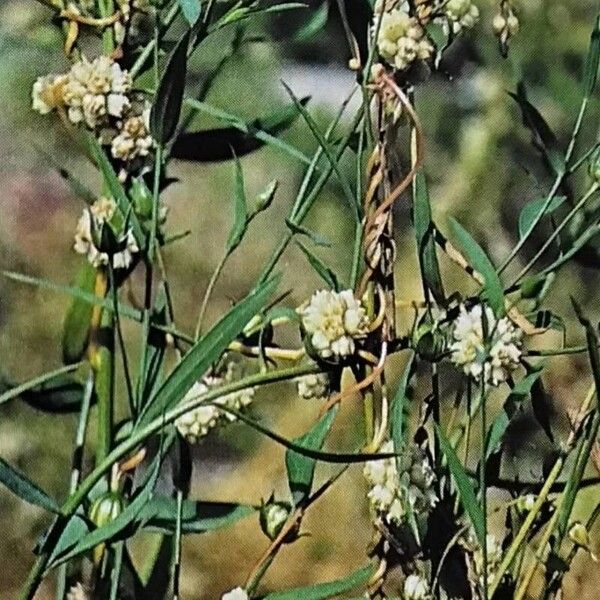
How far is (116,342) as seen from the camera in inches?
22.5

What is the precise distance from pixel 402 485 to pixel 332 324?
8cm

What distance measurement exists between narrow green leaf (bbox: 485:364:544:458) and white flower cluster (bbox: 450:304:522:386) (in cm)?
5

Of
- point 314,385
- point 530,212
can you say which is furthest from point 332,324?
point 530,212

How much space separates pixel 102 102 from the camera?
1.68ft

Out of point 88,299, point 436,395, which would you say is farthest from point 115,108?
point 436,395

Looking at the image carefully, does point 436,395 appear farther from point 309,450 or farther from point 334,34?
point 334,34

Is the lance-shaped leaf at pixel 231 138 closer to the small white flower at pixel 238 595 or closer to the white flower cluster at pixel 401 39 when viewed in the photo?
the white flower cluster at pixel 401 39

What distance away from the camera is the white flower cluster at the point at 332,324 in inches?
19.2

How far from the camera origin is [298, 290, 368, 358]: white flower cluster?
1.60 feet

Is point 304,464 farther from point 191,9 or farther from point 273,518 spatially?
point 191,9

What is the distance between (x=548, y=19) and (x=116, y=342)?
0.30m

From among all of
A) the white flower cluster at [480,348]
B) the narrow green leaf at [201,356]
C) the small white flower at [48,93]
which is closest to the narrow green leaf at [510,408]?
the white flower cluster at [480,348]

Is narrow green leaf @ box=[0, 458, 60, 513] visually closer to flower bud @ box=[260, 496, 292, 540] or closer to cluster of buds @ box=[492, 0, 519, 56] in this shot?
flower bud @ box=[260, 496, 292, 540]

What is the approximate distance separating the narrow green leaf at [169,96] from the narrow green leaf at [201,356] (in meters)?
0.08
